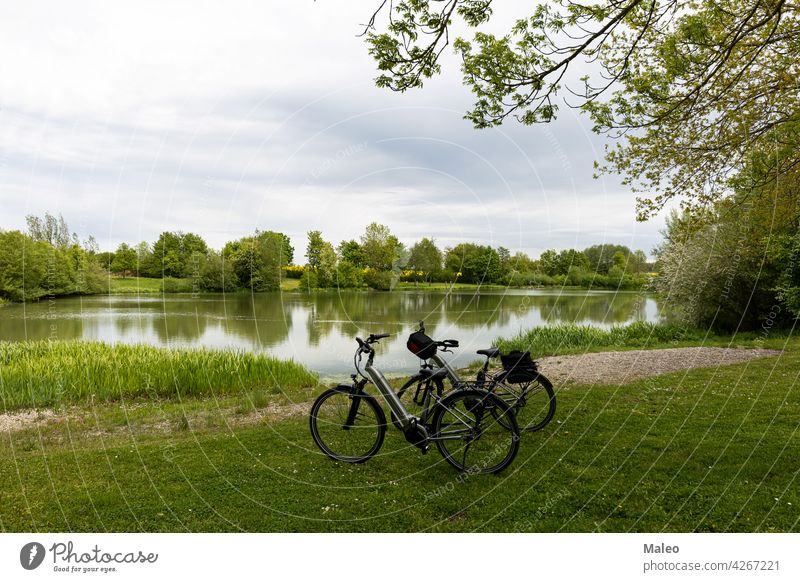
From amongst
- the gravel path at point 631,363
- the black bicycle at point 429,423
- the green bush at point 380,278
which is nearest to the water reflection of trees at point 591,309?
the gravel path at point 631,363

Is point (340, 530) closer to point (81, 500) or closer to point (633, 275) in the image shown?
point (81, 500)

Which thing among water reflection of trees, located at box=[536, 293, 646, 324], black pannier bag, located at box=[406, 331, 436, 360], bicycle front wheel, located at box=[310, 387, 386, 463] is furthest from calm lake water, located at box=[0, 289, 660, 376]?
black pannier bag, located at box=[406, 331, 436, 360]

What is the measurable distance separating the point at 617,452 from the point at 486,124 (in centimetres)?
481

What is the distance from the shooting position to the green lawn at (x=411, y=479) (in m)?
4.67

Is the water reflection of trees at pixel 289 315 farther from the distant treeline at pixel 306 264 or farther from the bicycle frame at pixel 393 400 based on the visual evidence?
the bicycle frame at pixel 393 400

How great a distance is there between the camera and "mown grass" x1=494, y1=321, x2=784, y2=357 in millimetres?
17188

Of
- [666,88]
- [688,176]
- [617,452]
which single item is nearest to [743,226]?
[688,176]

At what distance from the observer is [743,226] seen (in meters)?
18.3

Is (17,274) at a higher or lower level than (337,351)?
higher

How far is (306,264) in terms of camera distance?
11242mm

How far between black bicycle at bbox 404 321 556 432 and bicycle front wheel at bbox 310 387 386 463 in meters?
0.61

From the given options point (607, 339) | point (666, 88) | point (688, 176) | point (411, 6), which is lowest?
point (607, 339)

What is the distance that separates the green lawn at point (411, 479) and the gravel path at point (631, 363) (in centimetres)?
298

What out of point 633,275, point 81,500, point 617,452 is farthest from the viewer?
point 633,275
